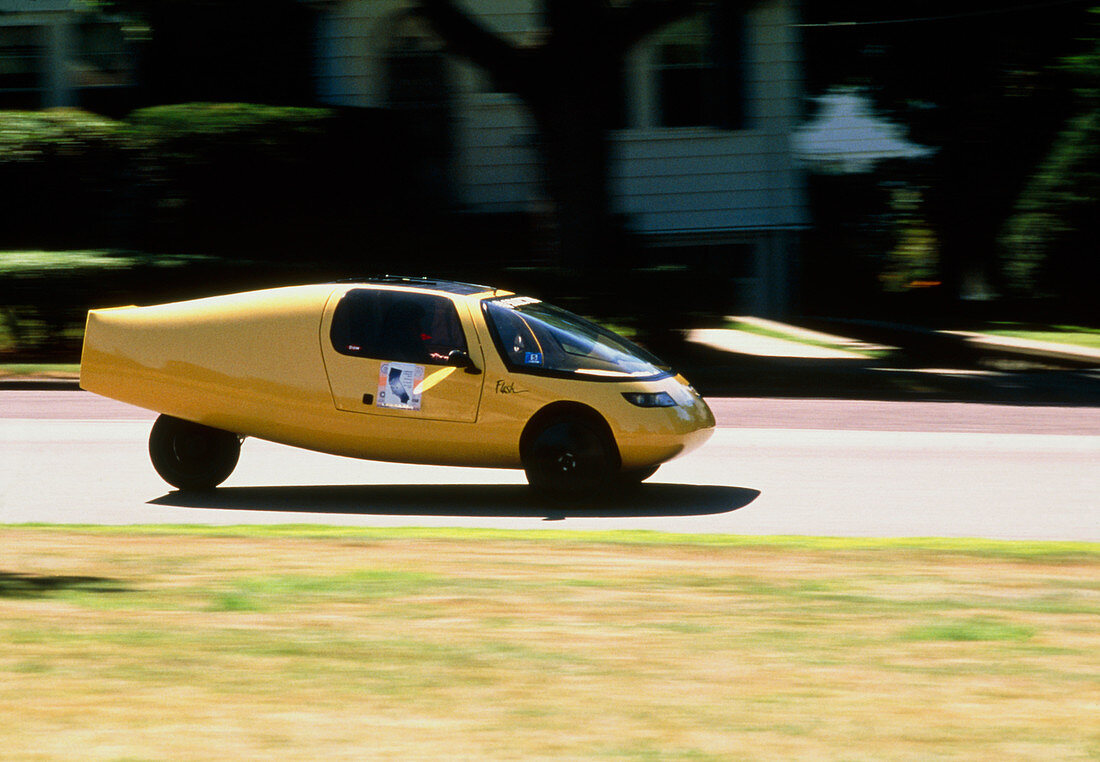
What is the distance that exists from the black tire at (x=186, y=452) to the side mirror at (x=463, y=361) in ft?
6.25

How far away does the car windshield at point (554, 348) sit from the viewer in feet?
31.4

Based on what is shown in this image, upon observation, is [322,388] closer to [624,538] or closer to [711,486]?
[624,538]

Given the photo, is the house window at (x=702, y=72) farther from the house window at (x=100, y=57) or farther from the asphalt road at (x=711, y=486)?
the asphalt road at (x=711, y=486)

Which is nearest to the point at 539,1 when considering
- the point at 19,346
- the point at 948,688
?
the point at 19,346

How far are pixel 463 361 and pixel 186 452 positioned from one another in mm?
2251

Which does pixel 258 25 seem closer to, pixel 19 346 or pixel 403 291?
pixel 19 346

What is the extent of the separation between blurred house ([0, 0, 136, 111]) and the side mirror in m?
15.5

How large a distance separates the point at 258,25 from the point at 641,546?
16120mm

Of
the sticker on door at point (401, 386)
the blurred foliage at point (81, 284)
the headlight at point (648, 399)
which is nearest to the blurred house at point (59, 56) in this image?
the blurred foliage at point (81, 284)

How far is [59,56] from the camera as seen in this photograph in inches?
920

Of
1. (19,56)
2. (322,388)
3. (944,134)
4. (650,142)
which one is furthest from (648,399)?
(944,134)

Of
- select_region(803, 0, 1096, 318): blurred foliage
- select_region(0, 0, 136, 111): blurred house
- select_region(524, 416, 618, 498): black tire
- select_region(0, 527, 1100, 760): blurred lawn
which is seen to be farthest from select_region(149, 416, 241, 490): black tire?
select_region(803, 0, 1096, 318): blurred foliage

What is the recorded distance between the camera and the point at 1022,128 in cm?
2703

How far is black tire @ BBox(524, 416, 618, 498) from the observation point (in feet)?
30.9
